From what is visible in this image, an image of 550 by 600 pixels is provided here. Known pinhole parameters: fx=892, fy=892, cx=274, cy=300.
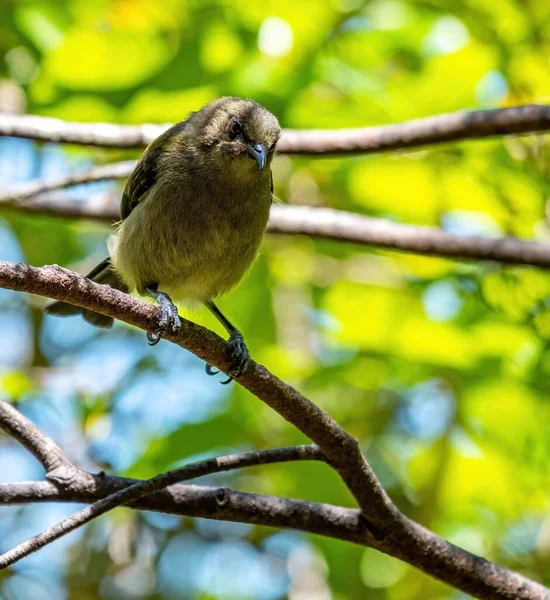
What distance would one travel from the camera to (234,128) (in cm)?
475

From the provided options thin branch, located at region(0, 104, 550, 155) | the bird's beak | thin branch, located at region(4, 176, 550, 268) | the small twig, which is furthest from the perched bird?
the small twig

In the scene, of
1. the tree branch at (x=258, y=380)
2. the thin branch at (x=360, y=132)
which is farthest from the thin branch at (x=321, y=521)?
the thin branch at (x=360, y=132)

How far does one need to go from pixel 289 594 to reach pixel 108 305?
3.36 m

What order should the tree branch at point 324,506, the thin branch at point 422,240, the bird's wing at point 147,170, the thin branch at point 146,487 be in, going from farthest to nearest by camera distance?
the bird's wing at point 147,170 < the thin branch at point 422,240 < the tree branch at point 324,506 < the thin branch at point 146,487

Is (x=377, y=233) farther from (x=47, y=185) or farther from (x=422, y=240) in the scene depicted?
(x=47, y=185)

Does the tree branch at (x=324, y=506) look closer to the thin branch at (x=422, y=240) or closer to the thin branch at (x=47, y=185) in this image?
the thin branch at (x=422, y=240)

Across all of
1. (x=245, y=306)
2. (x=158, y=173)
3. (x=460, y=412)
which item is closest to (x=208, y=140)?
(x=158, y=173)

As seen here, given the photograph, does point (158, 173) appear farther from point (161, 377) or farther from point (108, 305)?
point (108, 305)

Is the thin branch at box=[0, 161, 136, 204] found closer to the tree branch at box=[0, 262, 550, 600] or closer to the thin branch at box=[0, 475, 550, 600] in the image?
the tree branch at box=[0, 262, 550, 600]

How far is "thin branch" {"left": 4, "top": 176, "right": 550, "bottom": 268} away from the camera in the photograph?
15.0ft

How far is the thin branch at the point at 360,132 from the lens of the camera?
13.6 feet

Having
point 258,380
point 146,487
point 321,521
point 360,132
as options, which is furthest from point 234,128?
point 146,487

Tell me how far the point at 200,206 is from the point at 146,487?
2.00m

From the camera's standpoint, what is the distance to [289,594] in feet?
18.2
